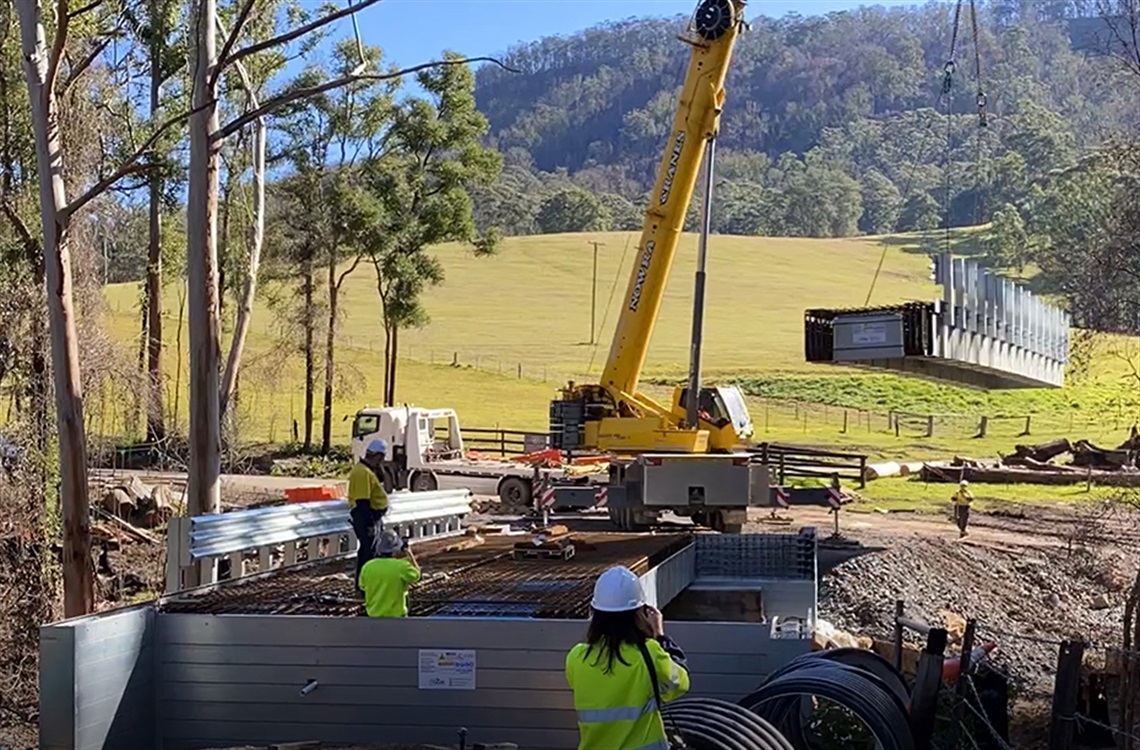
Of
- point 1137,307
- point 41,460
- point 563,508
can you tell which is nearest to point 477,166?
point 563,508

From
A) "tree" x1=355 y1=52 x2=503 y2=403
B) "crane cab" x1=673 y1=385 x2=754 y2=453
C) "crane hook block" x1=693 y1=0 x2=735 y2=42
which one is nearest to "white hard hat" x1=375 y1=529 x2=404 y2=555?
"crane cab" x1=673 y1=385 x2=754 y2=453

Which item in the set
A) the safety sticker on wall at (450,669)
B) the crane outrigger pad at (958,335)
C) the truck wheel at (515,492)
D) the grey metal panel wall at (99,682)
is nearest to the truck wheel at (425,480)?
the truck wheel at (515,492)

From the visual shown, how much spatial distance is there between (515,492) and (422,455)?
3.50m

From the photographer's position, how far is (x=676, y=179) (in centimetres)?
2442

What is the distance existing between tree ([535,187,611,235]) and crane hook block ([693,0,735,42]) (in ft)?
419

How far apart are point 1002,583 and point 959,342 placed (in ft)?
16.5

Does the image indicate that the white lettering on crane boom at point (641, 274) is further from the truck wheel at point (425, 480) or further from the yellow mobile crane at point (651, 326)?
the truck wheel at point (425, 480)

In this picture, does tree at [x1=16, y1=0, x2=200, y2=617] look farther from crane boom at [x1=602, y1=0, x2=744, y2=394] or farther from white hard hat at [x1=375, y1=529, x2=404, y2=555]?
crane boom at [x1=602, y1=0, x2=744, y2=394]

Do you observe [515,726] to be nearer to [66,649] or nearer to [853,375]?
[66,649]

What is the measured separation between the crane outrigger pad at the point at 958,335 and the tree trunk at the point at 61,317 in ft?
34.8

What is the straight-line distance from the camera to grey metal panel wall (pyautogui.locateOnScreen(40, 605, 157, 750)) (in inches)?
351

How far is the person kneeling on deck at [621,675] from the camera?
620cm

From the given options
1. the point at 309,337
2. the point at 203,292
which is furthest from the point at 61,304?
the point at 309,337

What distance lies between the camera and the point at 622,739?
6250 mm
